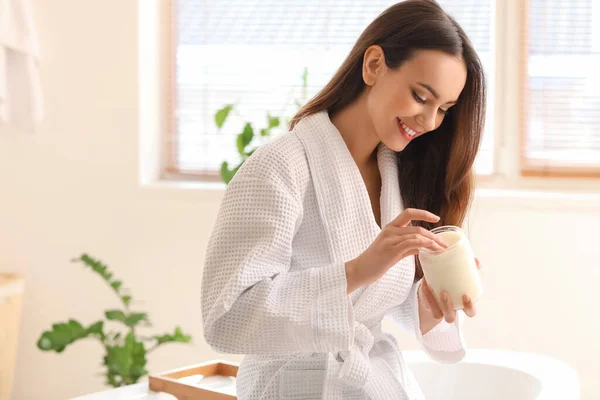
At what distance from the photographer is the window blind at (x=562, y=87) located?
9.39 ft

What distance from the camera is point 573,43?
9.40 ft

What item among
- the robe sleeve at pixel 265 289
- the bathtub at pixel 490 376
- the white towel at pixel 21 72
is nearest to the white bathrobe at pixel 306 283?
the robe sleeve at pixel 265 289

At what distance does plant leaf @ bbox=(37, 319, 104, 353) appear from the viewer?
2.57 metres

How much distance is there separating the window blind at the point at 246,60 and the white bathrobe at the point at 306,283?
5.19 feet

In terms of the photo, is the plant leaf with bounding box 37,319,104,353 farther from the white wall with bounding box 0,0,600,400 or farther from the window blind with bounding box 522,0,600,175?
the window blind with bounding box 522,0,600,175

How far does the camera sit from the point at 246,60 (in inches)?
122

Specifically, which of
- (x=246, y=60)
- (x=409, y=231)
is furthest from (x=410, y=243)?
(x=246, y=60)

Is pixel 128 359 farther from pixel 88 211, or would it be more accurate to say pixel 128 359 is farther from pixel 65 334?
pixel 88 211

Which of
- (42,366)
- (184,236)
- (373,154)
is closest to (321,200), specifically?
(373,154)

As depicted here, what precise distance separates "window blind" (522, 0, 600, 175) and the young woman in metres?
1.46

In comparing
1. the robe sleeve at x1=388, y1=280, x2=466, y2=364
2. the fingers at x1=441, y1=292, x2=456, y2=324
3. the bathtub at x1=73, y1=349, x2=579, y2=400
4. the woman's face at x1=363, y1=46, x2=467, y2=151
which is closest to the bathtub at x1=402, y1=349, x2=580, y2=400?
the bathtub at x1=73, y1=349, x2=579, y2=400

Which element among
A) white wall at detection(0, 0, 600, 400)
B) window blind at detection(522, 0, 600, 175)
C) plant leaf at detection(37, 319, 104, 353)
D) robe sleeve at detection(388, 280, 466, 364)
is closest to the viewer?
robe sleeve at detection(388, 280, 466, 364)

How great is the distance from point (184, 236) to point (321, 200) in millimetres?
1664

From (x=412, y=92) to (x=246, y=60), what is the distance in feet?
6.01
